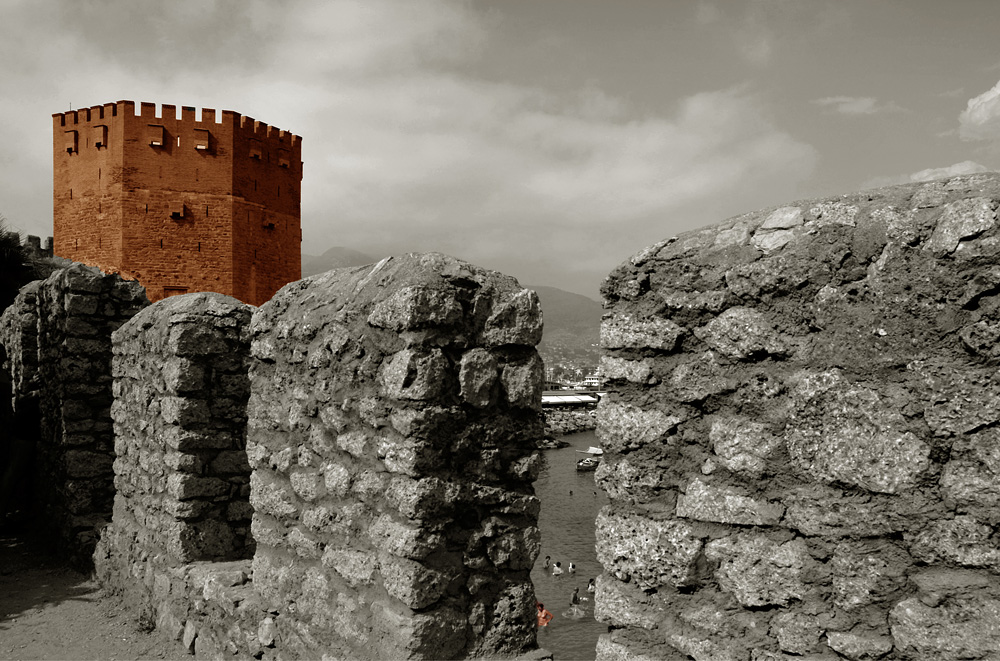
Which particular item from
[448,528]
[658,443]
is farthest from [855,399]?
[448,528]

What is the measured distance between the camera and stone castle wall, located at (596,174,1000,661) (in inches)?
73.0

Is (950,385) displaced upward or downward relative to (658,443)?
upward

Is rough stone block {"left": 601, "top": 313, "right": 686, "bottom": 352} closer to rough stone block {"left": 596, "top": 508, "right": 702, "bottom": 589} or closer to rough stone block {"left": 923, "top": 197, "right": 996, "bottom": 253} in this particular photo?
rough stone block {"left": 596, "top": 508, "right": 702, "bottom": 589}

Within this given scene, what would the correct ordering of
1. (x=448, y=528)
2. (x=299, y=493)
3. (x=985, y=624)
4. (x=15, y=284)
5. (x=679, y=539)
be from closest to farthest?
(x=985, y=624) < (x=679, y=539) < (x=448, y=528) < (x=299, y=493) < (x=15, y=284)

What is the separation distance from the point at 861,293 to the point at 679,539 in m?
0.96

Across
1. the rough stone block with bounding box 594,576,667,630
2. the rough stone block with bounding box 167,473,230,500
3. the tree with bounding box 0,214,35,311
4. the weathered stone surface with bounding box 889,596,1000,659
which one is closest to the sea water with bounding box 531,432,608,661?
the rough stone block with bounding box 167,473,230,500

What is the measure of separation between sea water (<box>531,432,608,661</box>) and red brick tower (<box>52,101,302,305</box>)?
16.9 meters

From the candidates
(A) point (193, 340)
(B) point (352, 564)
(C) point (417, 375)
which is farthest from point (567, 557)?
(C) point (417, 375)

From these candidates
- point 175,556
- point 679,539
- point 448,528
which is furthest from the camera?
point 175,556

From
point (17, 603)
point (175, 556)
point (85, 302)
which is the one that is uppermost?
point (85, 302)

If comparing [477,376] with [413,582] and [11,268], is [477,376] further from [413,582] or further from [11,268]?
[11,268]

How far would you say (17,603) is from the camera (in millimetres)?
6156

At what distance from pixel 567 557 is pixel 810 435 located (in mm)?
22056

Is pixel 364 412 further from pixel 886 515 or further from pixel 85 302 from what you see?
pixel 85 302
